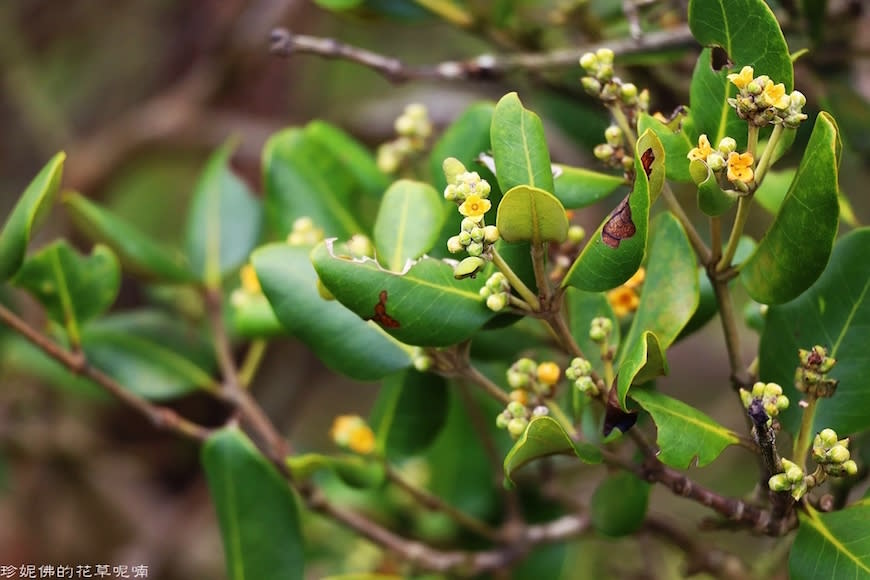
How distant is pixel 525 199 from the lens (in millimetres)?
696

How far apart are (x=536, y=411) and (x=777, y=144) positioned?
0.29 m

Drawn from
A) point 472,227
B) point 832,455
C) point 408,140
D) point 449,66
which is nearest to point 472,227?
point 472,227

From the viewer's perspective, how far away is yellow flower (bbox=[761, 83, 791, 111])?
67 centimetres

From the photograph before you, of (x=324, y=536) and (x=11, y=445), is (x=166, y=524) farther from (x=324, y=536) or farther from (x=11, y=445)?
(x=324, y=536)

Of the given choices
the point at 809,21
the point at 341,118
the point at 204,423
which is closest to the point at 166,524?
the point at 204,423

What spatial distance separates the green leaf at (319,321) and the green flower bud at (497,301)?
193 millimetres

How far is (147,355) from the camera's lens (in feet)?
4.05

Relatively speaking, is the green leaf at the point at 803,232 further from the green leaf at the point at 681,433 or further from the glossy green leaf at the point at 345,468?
the glossy green leaf at the point at 345,468

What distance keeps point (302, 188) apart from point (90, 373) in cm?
33

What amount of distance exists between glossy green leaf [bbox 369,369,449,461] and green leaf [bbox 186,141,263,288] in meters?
0.33

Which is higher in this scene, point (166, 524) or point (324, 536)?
point (324, 536)

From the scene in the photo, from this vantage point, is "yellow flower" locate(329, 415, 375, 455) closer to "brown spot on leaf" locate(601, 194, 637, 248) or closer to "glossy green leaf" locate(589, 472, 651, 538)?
"glossy green leaf" locate(589, 472, 651, 538)

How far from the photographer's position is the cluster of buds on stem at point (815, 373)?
0.75 metres

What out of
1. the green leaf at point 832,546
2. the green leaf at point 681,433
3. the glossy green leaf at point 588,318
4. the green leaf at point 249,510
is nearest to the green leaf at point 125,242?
the green leaf at point 249,510
